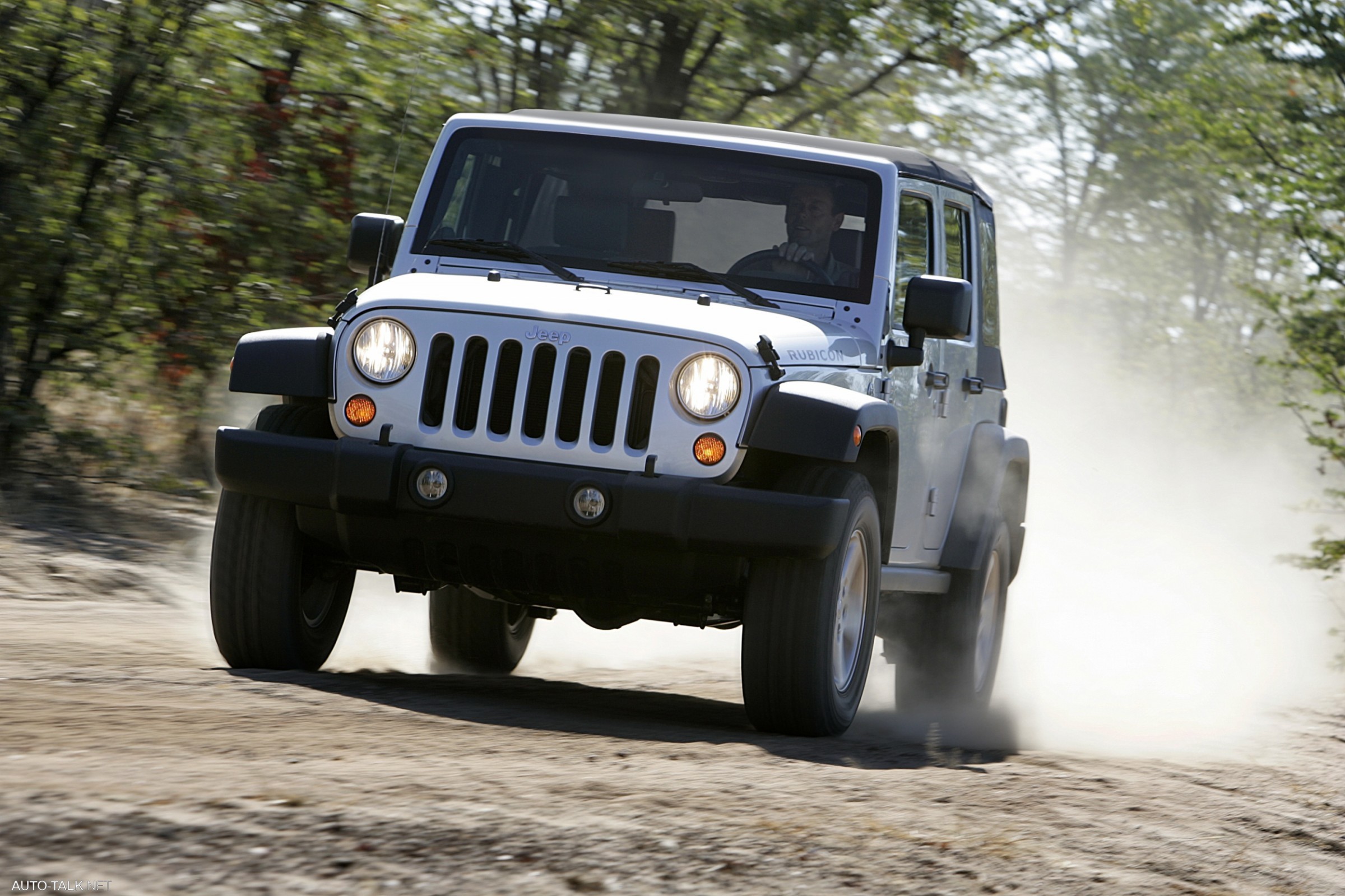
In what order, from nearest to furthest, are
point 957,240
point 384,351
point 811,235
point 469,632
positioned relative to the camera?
point 384,351
point 811,235
point 957,240
point 469,632

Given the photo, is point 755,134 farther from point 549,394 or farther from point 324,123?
point 324,123

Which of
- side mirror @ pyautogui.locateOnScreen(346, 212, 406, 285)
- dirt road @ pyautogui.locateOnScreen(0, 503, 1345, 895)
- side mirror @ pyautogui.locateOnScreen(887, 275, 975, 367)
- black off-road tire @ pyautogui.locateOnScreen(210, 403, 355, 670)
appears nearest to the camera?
dirt road @ pyautogui.locateOnScreen(0, 503, 1345, 895)

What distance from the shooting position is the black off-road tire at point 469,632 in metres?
7.46

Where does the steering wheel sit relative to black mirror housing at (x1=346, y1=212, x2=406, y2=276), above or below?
above

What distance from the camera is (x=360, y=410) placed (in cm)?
527

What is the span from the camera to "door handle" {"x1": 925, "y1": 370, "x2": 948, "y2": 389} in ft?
21.9

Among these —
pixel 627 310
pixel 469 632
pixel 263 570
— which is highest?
pixel 627 310

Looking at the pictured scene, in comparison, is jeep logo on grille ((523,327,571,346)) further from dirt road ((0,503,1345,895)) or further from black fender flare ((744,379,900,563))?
dirt road ((0,503,1345,895))

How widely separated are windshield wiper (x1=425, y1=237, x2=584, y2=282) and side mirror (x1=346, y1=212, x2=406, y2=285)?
0.15m

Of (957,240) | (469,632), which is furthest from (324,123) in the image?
(957,240)

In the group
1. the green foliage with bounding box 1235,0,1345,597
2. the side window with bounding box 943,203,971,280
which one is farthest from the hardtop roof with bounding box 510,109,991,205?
the green foliage with bounding box 1235,0,1345,597

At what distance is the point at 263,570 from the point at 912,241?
2.66 meters

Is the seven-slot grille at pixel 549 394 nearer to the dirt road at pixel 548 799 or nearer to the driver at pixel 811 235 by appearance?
the dirt road at pixel 548 799

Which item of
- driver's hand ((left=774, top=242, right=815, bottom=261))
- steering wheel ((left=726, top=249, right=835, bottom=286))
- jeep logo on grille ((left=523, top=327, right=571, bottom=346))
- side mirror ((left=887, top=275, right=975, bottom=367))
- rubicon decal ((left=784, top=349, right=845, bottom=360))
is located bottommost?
jeep logo on grille ((left=523, top=327, right=571, bottom=346))
